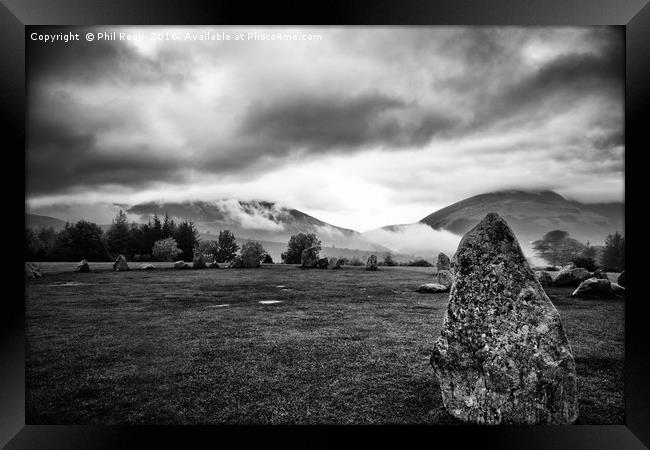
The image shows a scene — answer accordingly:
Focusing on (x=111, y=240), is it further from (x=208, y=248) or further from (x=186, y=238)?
(x=208, y=248)

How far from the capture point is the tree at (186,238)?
17.0 meters

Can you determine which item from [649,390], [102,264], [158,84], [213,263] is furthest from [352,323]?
[213,263]

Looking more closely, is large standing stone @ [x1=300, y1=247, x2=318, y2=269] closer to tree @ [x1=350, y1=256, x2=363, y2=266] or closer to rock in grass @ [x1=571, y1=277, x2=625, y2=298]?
tree @ [x1=350, y1=256, x2=363, y2=266]

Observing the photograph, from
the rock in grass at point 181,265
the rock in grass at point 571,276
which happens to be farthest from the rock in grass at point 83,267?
the rock in grass at point 571,276

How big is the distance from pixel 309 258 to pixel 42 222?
1360cm

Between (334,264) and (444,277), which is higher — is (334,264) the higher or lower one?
the higher one

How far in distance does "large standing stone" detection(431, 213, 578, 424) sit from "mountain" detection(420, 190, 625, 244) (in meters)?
4.60

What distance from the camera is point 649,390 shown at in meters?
7.73

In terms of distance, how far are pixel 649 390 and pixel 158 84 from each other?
1399 centimetres

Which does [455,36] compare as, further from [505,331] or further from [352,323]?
[352,323]

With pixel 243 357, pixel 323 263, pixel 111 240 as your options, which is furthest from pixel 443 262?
pixel 111 240

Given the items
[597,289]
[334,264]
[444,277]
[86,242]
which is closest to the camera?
[86,242]

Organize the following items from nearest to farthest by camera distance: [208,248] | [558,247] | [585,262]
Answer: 1. [558,247]
2. [585,262]
3. [208,248]

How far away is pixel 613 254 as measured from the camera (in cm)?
1138
